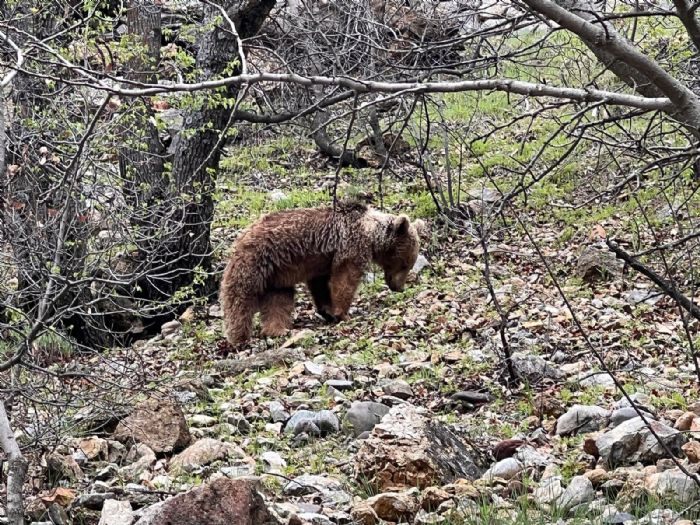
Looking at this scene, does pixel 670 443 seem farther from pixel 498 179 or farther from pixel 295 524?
pixel 498 179

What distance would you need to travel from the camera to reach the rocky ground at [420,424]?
454 centimetres

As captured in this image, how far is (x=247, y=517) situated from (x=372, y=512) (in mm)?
→ 951

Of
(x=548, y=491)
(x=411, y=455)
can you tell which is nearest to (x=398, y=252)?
(x=411, y=455)

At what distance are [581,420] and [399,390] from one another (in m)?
1.69

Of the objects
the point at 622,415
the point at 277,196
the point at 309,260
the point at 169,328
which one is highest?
the point at 277,196

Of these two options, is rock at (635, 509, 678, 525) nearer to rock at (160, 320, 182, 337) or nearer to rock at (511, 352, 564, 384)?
rock at (511, 352, 564, 384)

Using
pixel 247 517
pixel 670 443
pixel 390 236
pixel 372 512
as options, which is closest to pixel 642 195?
pixel 390 236

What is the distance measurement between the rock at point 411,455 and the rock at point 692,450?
1220mm

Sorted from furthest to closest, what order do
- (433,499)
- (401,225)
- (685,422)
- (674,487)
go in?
(401,225) < (685,422) < (433,499) < (674,487)

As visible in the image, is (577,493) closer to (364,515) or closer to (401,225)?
(364,515)

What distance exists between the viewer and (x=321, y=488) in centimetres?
532

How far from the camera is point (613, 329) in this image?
8.43 m

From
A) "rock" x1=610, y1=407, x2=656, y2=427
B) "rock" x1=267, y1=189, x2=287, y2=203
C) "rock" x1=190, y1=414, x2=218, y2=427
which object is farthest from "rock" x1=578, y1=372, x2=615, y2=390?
"rock" x1=267, y1=189, x2=287, y2=203

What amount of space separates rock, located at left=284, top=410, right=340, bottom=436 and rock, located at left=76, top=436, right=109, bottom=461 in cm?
131
